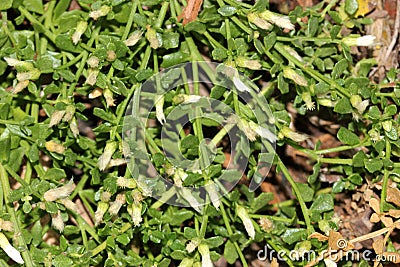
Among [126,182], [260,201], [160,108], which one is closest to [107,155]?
[126,182]

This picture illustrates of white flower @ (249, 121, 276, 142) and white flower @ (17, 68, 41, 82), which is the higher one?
white flower @ (17, 68, 41, 82)

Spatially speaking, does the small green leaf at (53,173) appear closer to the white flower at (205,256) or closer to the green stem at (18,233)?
the green stem at (18,233)

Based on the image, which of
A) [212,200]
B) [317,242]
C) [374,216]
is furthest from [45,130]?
[374,216]

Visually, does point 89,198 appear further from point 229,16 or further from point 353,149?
point 353,149

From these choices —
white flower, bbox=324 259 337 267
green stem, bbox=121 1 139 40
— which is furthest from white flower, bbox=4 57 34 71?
white flower, bbox=324 259 337 267

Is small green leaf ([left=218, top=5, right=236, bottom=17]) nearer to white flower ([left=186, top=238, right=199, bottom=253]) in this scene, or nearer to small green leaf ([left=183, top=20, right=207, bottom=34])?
small green leaf ([left=183, top=20, right=207, bottom=34])

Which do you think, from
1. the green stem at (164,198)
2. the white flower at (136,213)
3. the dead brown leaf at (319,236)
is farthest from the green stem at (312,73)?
the white flower at (136,213)
